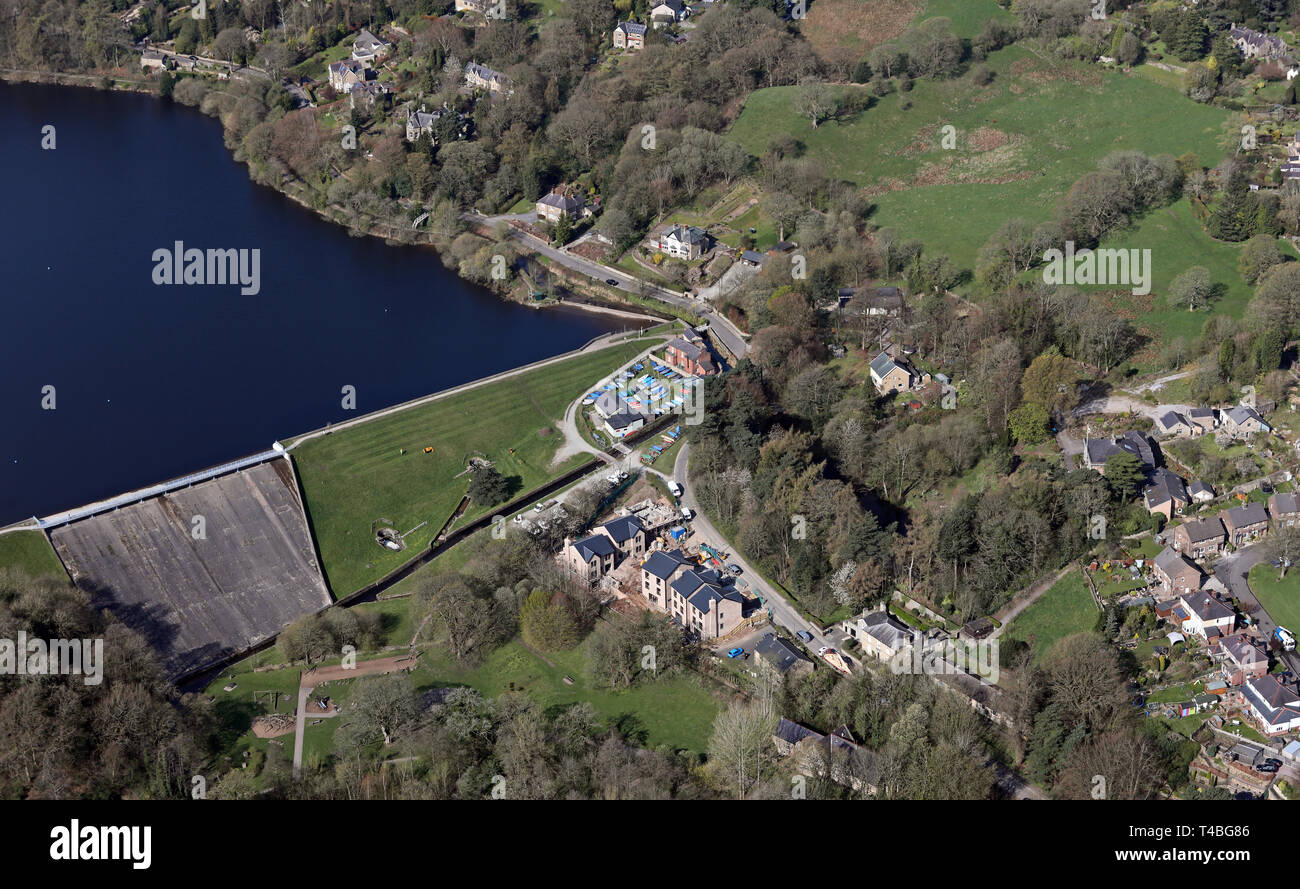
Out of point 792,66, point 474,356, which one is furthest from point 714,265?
point 792,66

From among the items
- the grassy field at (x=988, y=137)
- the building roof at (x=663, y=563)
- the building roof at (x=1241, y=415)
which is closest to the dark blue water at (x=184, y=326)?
the building roof at (x=663, y=563)

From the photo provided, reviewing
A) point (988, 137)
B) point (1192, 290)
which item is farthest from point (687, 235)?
point (1192, 290)

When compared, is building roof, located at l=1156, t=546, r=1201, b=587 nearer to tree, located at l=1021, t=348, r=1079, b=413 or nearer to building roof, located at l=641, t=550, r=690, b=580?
tree, located at l=1021, t=348, r=1079, b=413

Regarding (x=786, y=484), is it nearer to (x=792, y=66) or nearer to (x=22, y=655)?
(x=22, y=655)

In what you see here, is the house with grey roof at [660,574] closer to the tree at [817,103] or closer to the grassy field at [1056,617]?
the grassy field at [1056,617]

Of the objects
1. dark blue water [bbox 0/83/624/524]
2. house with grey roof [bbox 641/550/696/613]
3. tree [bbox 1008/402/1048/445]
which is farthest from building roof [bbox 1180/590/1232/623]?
dark blue water [bbox 0/83/624/524]

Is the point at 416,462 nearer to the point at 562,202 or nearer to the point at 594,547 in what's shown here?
the point at 594,547
